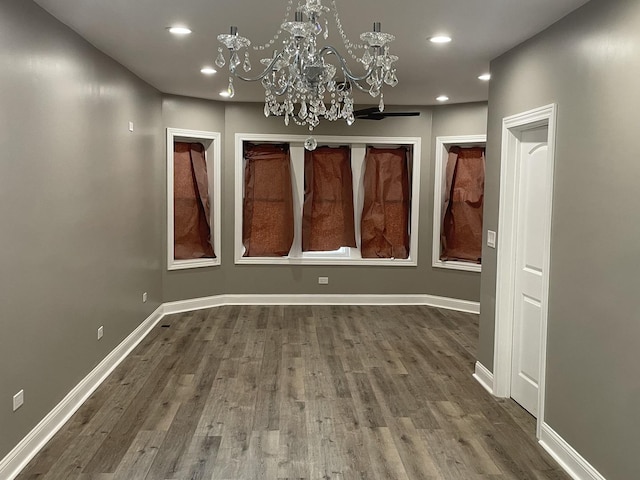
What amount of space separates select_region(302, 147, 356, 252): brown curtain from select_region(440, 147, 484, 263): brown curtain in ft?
4.15

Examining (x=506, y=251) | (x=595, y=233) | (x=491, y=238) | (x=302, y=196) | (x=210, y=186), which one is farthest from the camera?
(x=302, y=196)

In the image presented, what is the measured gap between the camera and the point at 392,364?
4.94 meters

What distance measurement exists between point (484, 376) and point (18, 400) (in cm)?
328

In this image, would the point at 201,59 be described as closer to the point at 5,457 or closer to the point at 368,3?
the point at 368,3

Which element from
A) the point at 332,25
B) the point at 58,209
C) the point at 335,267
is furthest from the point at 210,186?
the point at 332,25

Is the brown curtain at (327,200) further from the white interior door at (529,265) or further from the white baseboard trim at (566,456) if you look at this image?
the white baseboard trim at (566,456)

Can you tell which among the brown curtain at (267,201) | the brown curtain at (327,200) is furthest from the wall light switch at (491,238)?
the brown curtain at (267,201)

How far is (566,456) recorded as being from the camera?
3.13 meters

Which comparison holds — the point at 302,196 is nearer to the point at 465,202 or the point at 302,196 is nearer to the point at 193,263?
the point at 193,263

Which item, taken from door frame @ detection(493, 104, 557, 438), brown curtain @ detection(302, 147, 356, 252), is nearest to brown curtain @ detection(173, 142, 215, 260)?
brown curtain @ detection(302, 147, 356, 252)

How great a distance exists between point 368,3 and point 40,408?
301cm

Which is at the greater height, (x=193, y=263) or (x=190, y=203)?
(x=190, y=203)

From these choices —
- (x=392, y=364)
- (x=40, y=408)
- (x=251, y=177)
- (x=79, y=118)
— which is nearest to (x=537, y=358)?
(x=392, y=364)

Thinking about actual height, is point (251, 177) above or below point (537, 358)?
above
